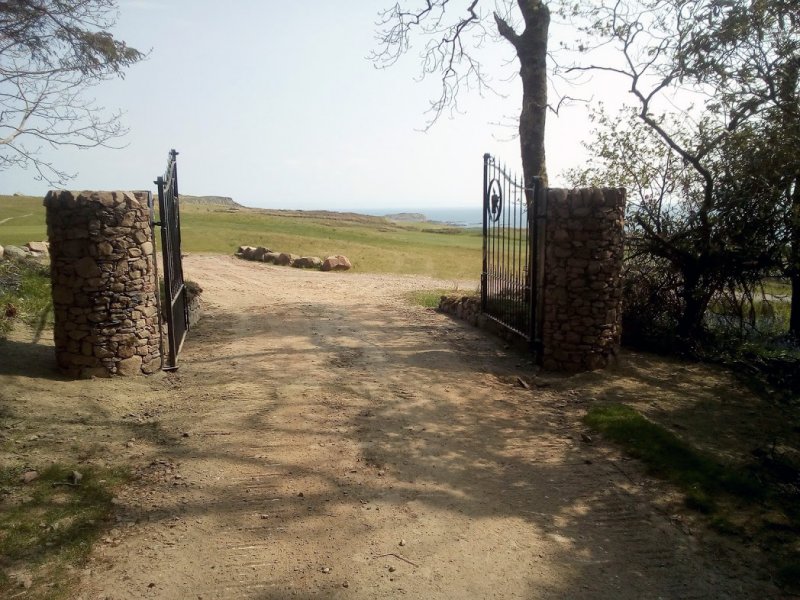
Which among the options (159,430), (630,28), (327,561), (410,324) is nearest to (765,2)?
(630,28)

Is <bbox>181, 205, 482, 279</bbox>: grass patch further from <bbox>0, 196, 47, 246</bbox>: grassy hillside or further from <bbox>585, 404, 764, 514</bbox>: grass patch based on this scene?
<bbox>585, 404, 764, 514</bbox>: grass patch

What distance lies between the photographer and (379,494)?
17.3 feet

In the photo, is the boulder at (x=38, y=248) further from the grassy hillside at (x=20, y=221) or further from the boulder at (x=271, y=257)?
the boulder at (x=271, y=257)

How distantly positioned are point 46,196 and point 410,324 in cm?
642

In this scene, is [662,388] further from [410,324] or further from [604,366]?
[410,324]

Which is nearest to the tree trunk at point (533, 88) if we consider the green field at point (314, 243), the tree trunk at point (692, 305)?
the tree trunk at point (692, 305)

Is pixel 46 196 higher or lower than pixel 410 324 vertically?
higher

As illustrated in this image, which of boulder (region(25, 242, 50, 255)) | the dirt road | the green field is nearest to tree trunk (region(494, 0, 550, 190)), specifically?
the dirt road

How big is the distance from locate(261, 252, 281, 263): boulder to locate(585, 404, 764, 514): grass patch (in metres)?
15.6

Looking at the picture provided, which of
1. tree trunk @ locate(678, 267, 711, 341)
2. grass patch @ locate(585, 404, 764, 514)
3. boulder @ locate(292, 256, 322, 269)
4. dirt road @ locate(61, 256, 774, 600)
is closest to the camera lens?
dirt road @ locate(61, 256, 774, 600)

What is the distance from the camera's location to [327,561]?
14.2 ft

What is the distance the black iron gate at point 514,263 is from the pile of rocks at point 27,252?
9.25 meters

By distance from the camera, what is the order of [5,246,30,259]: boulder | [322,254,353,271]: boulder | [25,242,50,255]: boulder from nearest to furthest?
[5,246,30,259]: boulder < [25,242,50,255]: boulder < [322,254,353,271]: boulder

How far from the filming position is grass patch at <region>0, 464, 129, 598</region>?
13.4 feet
